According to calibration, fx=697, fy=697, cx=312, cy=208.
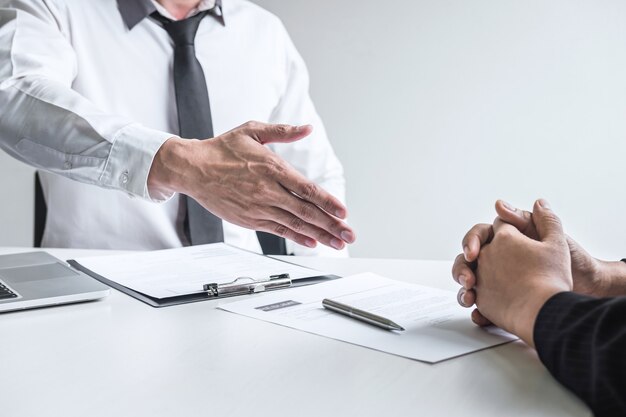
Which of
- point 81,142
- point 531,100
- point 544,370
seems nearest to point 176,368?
point 544,370

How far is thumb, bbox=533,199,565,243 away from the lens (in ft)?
2.86

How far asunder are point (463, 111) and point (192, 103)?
1368 millimetres

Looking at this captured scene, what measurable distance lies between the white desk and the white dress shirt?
1.34 ft

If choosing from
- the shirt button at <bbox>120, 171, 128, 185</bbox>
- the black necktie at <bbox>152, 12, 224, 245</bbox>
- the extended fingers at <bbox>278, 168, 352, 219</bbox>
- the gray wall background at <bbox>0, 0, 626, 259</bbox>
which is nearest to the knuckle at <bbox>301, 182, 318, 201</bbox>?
the extended fingers at <bbox>278, 168, 352, 219</bbox>

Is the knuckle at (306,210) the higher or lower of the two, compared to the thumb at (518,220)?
higher

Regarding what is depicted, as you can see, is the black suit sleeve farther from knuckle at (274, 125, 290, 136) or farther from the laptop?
the laptop

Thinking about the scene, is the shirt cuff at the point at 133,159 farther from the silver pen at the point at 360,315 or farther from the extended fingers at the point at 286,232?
the silver pen at the point at 360,315

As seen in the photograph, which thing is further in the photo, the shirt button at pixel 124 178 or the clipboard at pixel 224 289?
the shirt button at pixel 124 178

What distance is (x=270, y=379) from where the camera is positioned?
0.69m

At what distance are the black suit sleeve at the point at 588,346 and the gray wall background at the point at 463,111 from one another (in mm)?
2064

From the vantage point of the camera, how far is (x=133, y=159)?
120cm

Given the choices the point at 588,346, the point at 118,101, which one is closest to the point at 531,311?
the point at 588,346

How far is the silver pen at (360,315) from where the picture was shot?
0.84 m

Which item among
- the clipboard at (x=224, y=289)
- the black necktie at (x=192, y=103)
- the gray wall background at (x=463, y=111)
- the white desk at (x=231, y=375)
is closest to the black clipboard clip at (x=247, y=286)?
the clipboard at (x=224, y=289)
